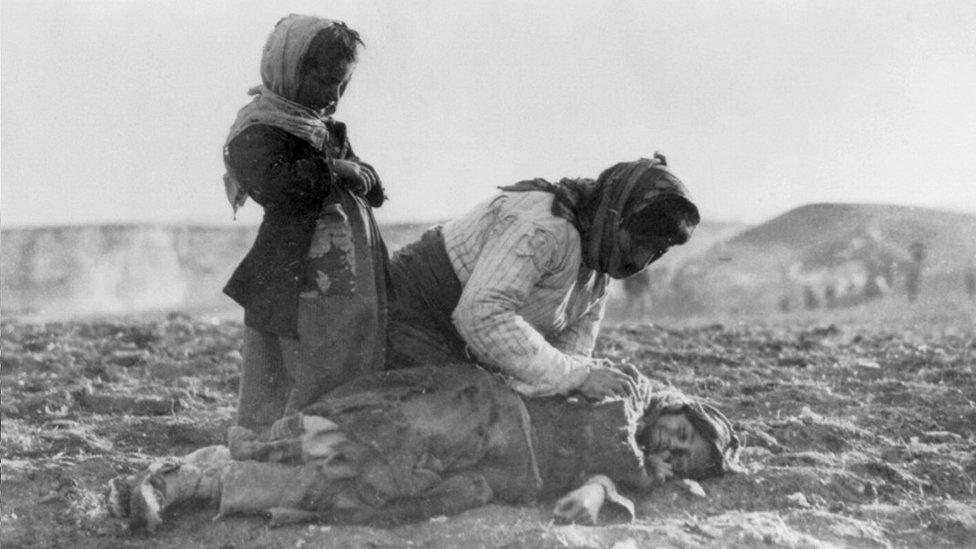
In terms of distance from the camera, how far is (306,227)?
148 inches

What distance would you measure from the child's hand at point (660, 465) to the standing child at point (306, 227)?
1.05 m

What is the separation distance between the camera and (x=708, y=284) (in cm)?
1819

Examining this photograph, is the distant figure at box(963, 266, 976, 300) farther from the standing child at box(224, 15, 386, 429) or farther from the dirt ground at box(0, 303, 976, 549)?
the standing child at box(224, 15, 386, 429)

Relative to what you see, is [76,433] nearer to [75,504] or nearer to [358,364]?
[75,504]

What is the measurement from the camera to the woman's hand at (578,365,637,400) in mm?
3852

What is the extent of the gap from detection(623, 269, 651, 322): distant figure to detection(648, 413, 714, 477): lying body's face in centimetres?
1328

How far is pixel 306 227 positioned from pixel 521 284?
0.76 metres

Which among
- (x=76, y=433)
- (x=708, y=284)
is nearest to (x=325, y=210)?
(x=76, y=433)

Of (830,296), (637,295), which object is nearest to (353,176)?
(830,296)

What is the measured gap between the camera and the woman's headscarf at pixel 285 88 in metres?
3.81

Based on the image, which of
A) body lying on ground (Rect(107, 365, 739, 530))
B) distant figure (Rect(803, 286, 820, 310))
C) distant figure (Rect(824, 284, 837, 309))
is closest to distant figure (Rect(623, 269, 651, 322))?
distant figure (Rect(803, 286, 820, 310))

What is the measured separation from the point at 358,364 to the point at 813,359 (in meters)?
4.54

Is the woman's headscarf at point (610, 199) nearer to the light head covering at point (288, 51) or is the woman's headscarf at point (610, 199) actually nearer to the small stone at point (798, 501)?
the light head covering at point (288, 51)

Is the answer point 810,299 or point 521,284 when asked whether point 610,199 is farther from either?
point 810,299
